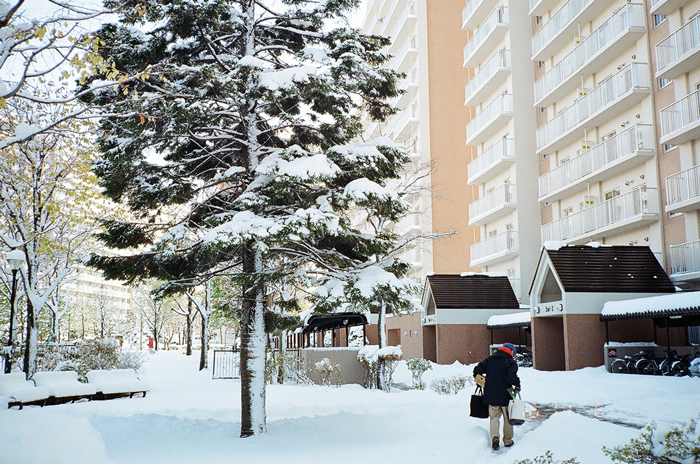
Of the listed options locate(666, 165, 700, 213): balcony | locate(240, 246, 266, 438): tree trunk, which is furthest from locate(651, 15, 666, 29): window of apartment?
locate(240, 246, 266, 438): tree trunk

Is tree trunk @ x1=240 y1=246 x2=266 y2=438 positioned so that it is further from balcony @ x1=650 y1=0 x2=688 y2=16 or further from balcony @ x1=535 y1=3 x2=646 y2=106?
balcony @ x1=535 y1=3 x2=646 y2=106

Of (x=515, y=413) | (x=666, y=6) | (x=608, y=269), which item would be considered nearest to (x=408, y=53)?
(x=666, y=6)

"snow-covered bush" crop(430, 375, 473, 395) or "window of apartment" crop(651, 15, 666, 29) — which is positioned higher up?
"window of apartment" crop(651, 15, 666, 29)

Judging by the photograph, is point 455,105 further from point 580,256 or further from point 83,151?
point 83,151

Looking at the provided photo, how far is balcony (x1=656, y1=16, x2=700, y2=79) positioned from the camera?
22734mm

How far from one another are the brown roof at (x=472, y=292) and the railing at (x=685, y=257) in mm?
9769

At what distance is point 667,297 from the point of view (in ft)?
63.3

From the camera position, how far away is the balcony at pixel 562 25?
29.2 m

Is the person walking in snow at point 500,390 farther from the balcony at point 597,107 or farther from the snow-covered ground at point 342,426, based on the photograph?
the balcony at point 597,107

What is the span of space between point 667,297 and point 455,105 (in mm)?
28661

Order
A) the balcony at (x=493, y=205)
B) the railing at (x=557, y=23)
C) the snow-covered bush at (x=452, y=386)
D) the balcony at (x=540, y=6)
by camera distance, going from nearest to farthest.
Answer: the snow-covered bush at (x=452, y=386), the railing at (x=557, y=23), the balcony at (x=540, y=6), the balcony at (x=493, y=205)

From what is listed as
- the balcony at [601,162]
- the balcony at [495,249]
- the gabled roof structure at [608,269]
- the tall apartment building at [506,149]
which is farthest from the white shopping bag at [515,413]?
the balcony at [495,249]

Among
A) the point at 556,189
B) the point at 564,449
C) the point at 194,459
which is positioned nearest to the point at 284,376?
the point at 194,459

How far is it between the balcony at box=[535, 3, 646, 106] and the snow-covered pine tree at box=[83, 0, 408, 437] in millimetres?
19126
